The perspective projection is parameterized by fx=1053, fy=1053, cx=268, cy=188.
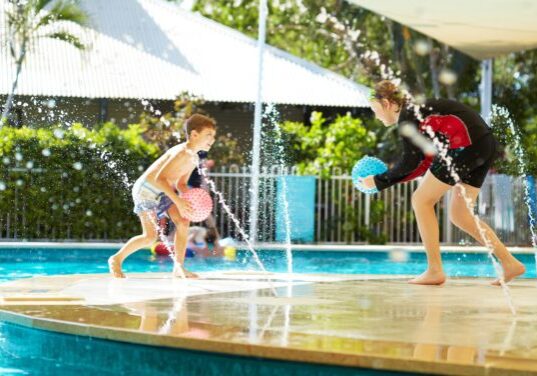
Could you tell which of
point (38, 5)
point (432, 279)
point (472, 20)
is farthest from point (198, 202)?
point (38, 5)

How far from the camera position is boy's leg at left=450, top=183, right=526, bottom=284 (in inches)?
274

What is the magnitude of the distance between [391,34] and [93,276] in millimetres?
20149

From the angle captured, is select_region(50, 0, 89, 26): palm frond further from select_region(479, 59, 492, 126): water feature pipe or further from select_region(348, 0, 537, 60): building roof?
select_region(479, 59, 492, 126): water feature pipe

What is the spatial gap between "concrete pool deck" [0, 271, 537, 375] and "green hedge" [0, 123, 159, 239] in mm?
7700

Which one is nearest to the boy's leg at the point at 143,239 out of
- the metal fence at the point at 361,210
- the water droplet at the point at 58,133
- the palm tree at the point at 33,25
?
the water droplet at the point at 58,133

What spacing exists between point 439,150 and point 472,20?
7923 millimetres

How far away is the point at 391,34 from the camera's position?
27.0 m

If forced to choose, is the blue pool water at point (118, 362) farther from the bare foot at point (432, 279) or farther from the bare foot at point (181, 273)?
the bare foot at point (432, 279)

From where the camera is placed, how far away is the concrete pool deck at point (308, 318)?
13.4 feet

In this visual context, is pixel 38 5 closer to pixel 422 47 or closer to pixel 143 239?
pixel 422 47

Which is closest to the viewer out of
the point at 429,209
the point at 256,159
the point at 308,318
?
the point at 308,318

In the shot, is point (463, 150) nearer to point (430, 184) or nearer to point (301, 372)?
point (430, 184)

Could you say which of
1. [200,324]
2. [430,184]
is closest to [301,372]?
[200,324]

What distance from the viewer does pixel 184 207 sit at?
24.6 feet
